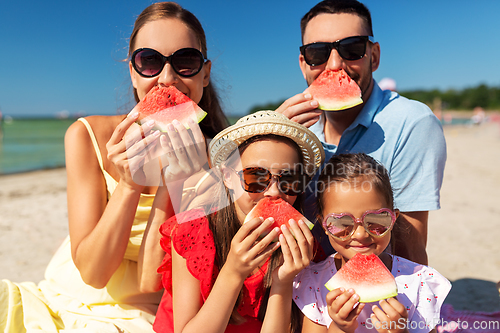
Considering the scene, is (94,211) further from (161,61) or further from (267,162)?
(267,162)

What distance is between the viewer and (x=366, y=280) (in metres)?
1.96

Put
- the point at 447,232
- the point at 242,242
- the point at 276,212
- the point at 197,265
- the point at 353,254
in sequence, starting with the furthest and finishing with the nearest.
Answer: the point at 447,232 → the point at 197,265 → the point at 353,254 → the point at 276,212 → the point at 242,242

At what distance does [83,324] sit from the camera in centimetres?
258

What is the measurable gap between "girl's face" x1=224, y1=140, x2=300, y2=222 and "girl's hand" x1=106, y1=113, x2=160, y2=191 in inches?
24.2

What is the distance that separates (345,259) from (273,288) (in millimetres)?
579

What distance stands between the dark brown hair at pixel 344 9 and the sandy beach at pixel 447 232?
3.55m

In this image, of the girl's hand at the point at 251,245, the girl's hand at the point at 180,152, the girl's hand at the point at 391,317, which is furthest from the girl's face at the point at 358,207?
the girl's hand at the point at 180,152

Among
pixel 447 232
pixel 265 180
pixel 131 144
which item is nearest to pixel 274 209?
pixel 265 180

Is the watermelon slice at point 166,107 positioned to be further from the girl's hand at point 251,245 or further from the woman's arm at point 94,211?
the girl's hand at point 251,245

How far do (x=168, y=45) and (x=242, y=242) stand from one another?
63.6 inches

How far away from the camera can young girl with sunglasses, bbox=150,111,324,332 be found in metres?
2.00

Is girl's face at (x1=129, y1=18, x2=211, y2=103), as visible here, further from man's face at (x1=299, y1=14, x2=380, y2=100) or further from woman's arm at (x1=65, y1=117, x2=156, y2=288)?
man's face at (x1=299, y1=14, x2=380, y2=100)

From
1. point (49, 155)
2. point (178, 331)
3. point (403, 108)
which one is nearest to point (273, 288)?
point (178, 331)

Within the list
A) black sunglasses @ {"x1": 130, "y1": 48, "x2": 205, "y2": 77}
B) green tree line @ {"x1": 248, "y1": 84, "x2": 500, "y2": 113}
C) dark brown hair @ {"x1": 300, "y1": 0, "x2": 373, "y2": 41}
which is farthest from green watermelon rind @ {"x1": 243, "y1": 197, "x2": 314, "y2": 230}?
green tree line @ {"x1": 248, "y1": 84, "x2": 500, "y2": 113}
